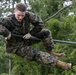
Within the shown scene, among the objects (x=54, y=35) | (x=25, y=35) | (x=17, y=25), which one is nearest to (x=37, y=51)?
(x=25, y=35)

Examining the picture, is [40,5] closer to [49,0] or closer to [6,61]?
[49,0]

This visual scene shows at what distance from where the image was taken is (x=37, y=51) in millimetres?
4914

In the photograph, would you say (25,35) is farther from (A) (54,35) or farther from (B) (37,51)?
(A) (54,35)

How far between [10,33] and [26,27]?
0.86ft

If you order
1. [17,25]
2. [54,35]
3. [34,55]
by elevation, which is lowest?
[54,35]

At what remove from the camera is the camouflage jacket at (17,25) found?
4.87 m

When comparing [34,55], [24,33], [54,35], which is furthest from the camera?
[54,35]

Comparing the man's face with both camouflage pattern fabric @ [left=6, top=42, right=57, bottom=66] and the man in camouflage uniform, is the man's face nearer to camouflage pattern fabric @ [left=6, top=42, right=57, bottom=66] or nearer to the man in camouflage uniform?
the man in camouflage uniform

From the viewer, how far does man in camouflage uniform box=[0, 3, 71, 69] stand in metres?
4.77

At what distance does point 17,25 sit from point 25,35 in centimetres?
16

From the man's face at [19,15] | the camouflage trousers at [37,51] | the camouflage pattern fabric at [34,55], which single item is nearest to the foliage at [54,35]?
the camouflage trousers at [37,51]

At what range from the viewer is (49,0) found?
14.4 meters

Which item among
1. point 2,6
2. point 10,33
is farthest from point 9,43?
point 2,6

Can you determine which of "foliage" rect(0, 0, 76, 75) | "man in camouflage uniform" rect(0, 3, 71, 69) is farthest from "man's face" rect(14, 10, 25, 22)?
"foliage" rect(0, 0, 76, 75)
